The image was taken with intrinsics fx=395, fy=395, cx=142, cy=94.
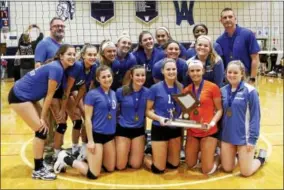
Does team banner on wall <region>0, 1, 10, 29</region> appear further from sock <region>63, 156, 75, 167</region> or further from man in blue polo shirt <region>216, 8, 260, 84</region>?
sock <region>63, 156, 75, 167</region>

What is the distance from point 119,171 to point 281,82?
28.0ft

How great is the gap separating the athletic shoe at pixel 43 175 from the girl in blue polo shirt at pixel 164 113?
1.04 metres

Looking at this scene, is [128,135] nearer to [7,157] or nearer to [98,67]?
[98,67]

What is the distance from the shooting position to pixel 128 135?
4.14 meters

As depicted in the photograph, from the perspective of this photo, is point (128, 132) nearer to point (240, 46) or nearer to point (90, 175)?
point (90, 175)

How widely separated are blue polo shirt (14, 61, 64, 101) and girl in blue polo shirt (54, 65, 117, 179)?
1.28 ft

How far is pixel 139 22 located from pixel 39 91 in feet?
32.7

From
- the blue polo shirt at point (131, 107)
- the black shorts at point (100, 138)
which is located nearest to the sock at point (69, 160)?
the black shorts at point (100, 138)

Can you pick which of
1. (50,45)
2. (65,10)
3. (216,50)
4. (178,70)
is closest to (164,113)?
(178,70)

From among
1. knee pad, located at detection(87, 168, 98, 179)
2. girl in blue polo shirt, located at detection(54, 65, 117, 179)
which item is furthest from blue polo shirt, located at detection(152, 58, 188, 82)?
knee pad, located at detection(87, 168, 98, 179)

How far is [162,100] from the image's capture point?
159 inches

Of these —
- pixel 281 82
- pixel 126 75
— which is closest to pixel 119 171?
pixel 126 75

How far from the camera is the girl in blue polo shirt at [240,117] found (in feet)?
12.8

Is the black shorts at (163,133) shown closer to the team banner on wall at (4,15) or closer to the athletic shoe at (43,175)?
the athletic shoe at (43,175)
